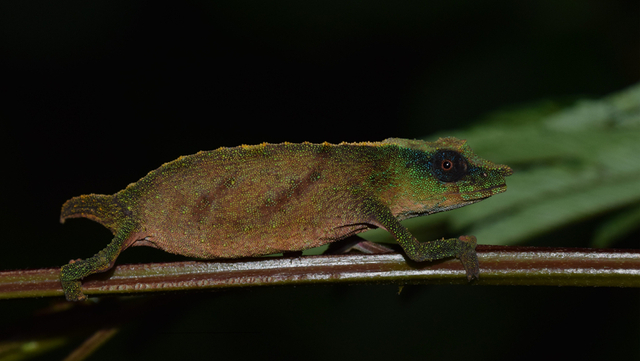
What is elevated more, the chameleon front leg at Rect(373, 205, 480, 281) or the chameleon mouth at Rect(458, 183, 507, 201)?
the chameleon mouth at Rect(458, 183, 507, 201)

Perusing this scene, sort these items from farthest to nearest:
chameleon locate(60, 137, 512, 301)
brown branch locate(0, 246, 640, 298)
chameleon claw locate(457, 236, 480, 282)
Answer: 1. chameleon locate(60, 137, 512, 301)
2. chameleon claw locate(457, 236, 480, 282)
3. brown branch locate(0, 246, 640, 298)

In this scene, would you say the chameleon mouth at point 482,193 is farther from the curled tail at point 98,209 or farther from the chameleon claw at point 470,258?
the curled tail at point 98,209

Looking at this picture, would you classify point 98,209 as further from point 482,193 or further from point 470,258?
point 482,193

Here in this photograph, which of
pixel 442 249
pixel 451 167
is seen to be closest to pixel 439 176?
pixel 451 167

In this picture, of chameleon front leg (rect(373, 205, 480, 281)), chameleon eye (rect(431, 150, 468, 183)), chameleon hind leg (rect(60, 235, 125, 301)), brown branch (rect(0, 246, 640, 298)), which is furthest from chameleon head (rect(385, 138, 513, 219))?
chameleon hind leg (rect(60, 235, 125, 301))

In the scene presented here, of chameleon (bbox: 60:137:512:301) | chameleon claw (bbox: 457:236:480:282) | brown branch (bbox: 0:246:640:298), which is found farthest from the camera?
chameleon (bbox: 60:137:512:301)

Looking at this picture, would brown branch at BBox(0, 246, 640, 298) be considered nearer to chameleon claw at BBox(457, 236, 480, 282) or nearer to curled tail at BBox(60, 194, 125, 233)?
chameleon claw at BBox(457, 236, 480, 282)

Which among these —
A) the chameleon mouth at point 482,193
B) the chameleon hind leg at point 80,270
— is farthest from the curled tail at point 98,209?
the chameleon mouth at point 482,193

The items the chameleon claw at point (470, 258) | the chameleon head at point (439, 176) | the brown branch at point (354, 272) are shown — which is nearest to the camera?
the brown branch at point (354, 272)

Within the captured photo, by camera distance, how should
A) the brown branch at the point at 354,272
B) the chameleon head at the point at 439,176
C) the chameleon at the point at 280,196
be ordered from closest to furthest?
1. the brown branch at the point at 354,272
2. the chameleon at the point at 280,196
3. the chameleon head at the point at 439,176
